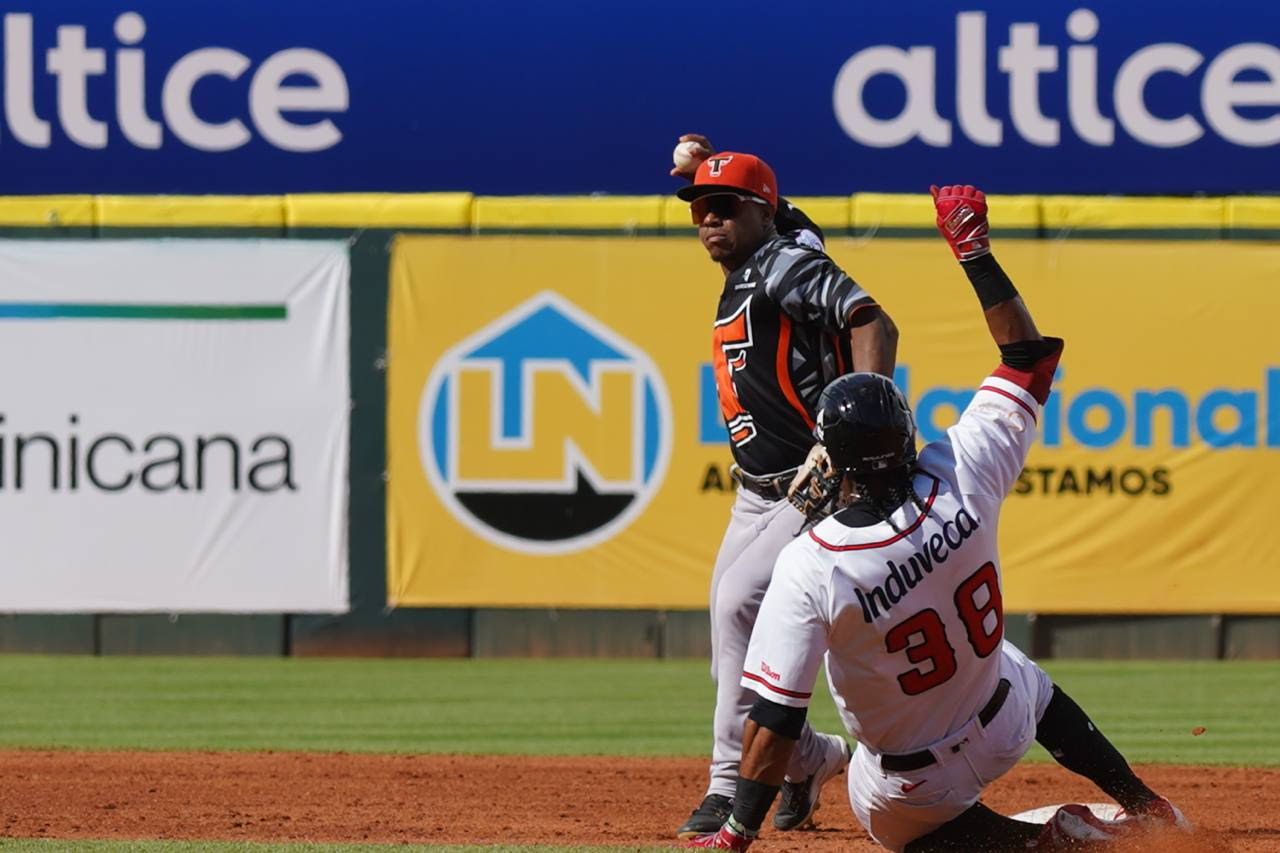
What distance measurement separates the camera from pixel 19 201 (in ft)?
35.9

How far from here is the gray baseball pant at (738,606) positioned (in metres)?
5.04

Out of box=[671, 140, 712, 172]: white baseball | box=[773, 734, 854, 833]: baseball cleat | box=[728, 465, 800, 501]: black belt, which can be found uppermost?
box=[671, 140, 712, 172]: white baseball

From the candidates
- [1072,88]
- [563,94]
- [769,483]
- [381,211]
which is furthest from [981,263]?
[563,94]

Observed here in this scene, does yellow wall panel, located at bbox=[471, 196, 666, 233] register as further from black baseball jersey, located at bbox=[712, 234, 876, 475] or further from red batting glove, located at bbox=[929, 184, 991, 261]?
red batting glove, located at bbox=[929, 184, 991, 261]

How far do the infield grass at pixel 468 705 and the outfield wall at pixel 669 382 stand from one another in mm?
143

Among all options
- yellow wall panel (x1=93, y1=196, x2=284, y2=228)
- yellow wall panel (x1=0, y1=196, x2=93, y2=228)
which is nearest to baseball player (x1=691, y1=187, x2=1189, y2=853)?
yellow wall panel (x1=93, y1=196, x2=284, y2=228)

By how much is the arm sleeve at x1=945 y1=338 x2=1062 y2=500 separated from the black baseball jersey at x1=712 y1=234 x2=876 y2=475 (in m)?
0.92

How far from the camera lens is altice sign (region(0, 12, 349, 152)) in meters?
12.2

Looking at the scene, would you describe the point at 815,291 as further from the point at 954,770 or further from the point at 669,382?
the point at 669,382

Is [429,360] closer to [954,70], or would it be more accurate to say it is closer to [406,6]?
[406,6]

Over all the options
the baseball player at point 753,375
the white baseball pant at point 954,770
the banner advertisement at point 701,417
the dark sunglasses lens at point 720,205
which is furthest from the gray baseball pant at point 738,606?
the banner advertisement at point 701,417

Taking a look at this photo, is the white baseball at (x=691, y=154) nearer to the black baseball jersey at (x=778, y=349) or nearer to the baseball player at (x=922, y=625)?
the black baseball jersey at (x=778, y=349)

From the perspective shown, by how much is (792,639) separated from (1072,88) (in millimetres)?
8810

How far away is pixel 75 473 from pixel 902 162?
5258mm
